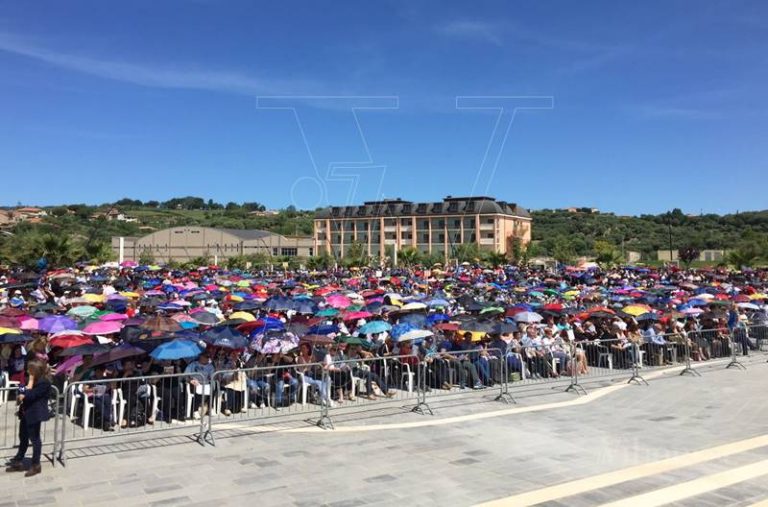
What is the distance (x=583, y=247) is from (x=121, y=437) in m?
124

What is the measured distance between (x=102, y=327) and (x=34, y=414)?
5698 millimetres

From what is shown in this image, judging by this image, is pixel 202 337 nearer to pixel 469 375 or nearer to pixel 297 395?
pixel 297 395

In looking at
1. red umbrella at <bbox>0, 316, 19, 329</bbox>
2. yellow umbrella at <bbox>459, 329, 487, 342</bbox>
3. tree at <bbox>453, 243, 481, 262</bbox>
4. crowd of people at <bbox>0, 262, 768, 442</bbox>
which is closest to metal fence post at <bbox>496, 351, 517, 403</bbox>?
crowd of people at <bbox>0, 262, 768, 442</bbox>

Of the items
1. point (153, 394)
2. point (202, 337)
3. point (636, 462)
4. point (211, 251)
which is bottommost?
point (636, 462)

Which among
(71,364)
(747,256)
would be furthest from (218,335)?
(747,256)

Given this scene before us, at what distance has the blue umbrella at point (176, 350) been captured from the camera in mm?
10023

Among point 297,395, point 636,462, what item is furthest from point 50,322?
point 636,462

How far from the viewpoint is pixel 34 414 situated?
24.5 ft

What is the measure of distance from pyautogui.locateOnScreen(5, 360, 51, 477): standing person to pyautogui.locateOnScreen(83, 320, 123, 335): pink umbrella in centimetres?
516

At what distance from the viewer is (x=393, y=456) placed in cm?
846

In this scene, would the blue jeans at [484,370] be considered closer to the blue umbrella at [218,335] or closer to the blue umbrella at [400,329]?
the blue umbrella at [400,329]

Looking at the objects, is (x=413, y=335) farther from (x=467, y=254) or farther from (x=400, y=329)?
(x=467, y=254)

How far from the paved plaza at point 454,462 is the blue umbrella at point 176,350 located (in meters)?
1.37

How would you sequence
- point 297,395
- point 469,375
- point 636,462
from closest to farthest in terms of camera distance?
point 636,462, point 297,395, point 469,375
